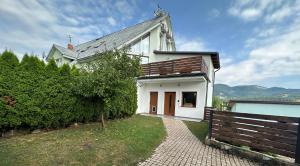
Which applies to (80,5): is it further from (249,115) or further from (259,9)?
(249,115)

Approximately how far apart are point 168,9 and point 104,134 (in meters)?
18.7

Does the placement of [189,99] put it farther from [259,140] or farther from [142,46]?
[259,140]

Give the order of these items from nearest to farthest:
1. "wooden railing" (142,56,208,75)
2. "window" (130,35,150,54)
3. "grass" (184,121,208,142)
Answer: "grass" (184,121,208,142) → "wooden railing" (142,56,208,75) → "window" (130,35,150,54)

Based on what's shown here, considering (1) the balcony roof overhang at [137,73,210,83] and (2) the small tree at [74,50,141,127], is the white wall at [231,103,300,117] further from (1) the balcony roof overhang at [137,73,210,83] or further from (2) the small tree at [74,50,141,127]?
(2) the small tree at [74,50,141,127]

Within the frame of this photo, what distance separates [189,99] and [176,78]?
2393mm

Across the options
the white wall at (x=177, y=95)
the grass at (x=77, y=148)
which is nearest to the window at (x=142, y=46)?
the white wall at (x=177, y=95)

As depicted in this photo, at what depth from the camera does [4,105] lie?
5.71 metres

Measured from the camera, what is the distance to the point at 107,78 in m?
6.95

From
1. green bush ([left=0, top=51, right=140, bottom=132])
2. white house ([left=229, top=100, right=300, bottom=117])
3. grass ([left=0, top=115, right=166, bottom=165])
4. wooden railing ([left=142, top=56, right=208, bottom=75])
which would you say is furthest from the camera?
wooden railing ([left=142, top=56, right=208, bottom=75])

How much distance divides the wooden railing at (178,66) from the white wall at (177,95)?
4.78 feet

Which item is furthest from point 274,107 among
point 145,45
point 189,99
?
point 145,45

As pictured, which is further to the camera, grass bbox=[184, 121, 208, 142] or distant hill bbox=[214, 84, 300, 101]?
distant hill bbox=[214, 84, 300, 101]

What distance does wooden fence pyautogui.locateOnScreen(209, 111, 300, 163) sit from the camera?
463 centimetres

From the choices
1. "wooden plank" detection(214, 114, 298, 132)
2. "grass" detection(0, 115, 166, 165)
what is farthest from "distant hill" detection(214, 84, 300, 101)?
"grass" detection(0, 115, 166, 165)
